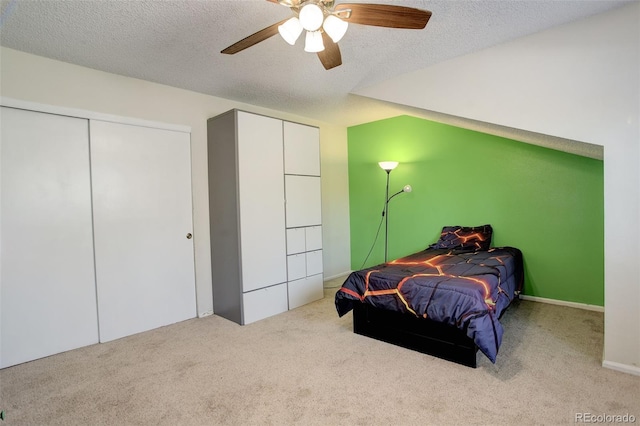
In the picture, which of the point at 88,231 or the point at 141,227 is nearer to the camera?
the point at 88,231

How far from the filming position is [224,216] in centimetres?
336

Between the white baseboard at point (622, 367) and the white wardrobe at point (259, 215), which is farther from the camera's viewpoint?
the white wardrobe at point (259, 215)

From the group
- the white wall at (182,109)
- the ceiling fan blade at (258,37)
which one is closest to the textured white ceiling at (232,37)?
the white wall at (182,109)

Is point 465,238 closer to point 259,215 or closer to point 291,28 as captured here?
point 259,215

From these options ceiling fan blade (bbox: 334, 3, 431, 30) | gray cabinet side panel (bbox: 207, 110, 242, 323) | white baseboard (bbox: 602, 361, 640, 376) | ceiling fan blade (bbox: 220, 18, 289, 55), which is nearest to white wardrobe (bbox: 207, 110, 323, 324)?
gray cabinet side panel (bbox: 207, 110, 242, 323)

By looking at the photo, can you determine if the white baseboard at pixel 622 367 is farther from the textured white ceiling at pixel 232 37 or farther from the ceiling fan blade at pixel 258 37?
the ceiling fan blade at pixel 258 37

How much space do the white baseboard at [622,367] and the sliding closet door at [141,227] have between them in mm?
3529

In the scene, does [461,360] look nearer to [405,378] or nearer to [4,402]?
[405,378]

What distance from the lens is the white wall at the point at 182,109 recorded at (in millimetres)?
2527

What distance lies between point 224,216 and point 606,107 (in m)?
3.24

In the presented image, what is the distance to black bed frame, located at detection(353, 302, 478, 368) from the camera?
231cm

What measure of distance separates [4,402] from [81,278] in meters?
0.98

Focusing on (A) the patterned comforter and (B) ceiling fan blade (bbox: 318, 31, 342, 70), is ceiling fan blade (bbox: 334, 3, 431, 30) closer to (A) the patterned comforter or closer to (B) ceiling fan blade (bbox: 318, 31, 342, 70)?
(B) ceiling fan blade (bbox: 318, 31, 342, 70)

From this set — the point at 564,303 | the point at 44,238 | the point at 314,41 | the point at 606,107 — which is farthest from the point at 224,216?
the point at 564,303
